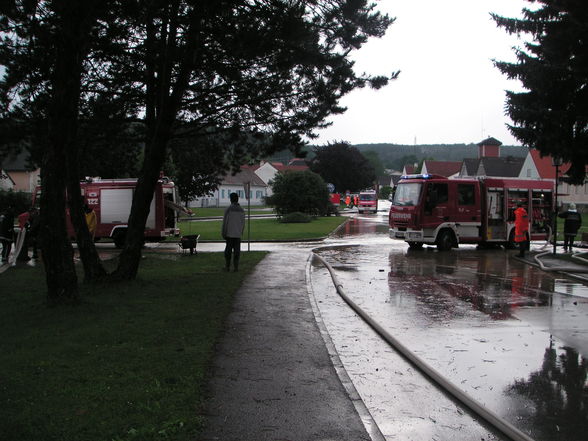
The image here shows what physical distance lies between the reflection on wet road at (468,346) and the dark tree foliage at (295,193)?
2896cm

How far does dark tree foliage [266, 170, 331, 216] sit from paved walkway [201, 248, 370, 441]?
114 feet

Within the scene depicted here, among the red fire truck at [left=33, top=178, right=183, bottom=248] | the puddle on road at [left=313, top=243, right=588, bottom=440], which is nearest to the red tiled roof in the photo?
the red fire truck at [left=33, top=178, right=183, bottom=248]

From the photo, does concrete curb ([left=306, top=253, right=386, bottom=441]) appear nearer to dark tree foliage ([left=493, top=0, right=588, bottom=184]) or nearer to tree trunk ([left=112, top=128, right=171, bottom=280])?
tree trunk ([left=112, top=128, right=171, bottom=280])

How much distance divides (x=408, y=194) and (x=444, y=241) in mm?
2249

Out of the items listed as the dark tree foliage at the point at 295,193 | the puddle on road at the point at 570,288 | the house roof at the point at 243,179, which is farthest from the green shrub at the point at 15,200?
the house roof at the point at 243,179

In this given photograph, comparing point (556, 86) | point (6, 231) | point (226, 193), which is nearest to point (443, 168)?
point (226, 193)

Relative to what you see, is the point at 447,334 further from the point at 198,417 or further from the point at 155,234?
the point at 155,234

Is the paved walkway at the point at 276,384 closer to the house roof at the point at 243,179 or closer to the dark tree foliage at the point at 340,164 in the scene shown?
the dark tree foliage at the point at 340,164

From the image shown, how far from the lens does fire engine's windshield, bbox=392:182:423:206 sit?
70.2ft

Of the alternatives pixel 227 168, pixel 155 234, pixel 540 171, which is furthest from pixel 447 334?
pixel 540 171

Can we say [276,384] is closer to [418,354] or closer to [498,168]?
[418,354]

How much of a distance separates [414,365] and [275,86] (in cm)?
771

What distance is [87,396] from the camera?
4.77 metres

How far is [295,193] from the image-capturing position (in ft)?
145
